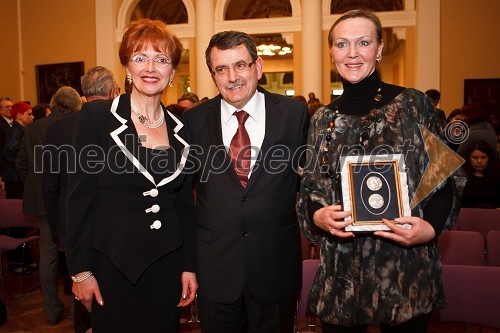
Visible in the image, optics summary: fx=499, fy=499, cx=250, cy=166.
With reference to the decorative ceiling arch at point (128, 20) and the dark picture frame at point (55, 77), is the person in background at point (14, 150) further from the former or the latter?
the dark picture frame at point (55, 77)

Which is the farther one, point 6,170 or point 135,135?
point 6,170

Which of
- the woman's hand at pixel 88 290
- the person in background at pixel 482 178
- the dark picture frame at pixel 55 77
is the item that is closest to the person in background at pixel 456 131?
the person in background at pixel 482 178

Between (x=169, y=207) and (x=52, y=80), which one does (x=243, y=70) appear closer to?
(x=169, y=207)

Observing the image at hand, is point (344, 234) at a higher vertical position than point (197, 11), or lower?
lower

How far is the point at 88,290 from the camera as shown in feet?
7.92

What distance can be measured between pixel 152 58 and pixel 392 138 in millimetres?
1257

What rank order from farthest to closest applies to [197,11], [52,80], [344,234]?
[52,80]
[197,11]
[344,234]

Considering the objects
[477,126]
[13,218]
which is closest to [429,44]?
[477,126]

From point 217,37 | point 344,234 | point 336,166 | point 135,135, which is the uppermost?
point 217,37

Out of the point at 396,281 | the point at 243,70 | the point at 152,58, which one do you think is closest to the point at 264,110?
the point at 243,70

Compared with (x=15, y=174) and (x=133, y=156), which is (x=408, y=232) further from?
(x=15, y=174)

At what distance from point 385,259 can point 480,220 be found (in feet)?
10.9

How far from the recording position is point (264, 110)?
2.80 meters

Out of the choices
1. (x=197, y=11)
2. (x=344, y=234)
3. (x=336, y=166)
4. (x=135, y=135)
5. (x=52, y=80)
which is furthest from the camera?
(x=52, y=80)
